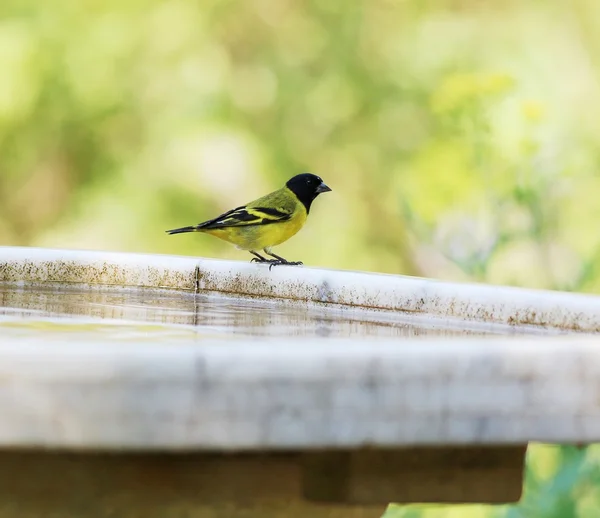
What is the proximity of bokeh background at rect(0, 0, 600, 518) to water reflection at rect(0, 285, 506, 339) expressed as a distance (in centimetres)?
436

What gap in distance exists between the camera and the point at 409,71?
26.7 ft

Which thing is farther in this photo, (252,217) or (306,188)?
(306,188)

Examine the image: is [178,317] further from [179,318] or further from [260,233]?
[260,233]

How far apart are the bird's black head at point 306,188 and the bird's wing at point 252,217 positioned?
317 millimetres

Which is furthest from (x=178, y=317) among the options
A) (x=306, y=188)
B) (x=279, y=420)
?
(x=306, y=188)

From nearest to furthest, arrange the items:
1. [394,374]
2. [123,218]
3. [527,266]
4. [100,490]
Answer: [394,374] < [100,490] < [527,266] < [123,218]

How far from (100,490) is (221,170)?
6.83 meters

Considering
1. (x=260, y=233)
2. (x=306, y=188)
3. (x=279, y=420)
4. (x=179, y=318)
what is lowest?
(x=279, y=420)

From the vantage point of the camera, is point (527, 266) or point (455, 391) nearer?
point (455, 391)

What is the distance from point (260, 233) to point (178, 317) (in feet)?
7.51

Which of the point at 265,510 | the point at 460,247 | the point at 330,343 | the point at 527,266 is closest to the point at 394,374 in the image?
the point at 330,343

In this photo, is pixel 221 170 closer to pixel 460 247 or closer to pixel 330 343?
pixel 460 247

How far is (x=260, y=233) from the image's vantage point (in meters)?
4.41

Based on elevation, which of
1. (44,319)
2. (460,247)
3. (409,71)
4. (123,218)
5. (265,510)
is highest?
(409,71)
